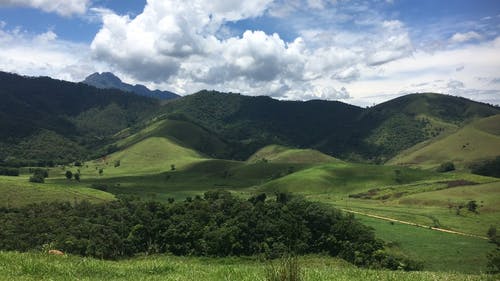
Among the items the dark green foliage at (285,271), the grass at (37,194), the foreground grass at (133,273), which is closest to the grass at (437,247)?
the foreground grass at (133,273)

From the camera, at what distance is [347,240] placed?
351ft

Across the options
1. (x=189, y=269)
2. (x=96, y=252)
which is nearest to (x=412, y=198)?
(x=96, y=252)

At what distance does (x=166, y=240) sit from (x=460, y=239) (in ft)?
264

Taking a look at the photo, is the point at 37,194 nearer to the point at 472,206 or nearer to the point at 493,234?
the point at 493,234

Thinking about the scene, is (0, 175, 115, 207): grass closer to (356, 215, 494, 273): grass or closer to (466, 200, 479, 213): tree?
(356, 215, 494, 273): grass

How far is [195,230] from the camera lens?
104125 mm

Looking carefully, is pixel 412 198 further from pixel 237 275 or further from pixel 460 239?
pixel 237 275

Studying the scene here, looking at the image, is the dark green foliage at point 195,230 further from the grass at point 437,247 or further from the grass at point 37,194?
the grass at point 37,194

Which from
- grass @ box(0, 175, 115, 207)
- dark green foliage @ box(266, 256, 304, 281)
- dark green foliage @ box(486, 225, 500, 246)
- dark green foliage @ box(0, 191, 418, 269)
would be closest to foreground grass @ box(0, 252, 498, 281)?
dark green foliage @ box(266, 256, 304, 281)

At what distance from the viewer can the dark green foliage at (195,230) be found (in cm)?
9588

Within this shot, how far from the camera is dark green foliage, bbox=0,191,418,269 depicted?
315ft

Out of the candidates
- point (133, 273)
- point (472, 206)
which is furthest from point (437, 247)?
point (133, 273)

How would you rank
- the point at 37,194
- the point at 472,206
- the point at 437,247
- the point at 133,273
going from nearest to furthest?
the point at 133,273 → the point at 437,247 → the point at 472,206 → the point at 37,194

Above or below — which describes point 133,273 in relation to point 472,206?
above
